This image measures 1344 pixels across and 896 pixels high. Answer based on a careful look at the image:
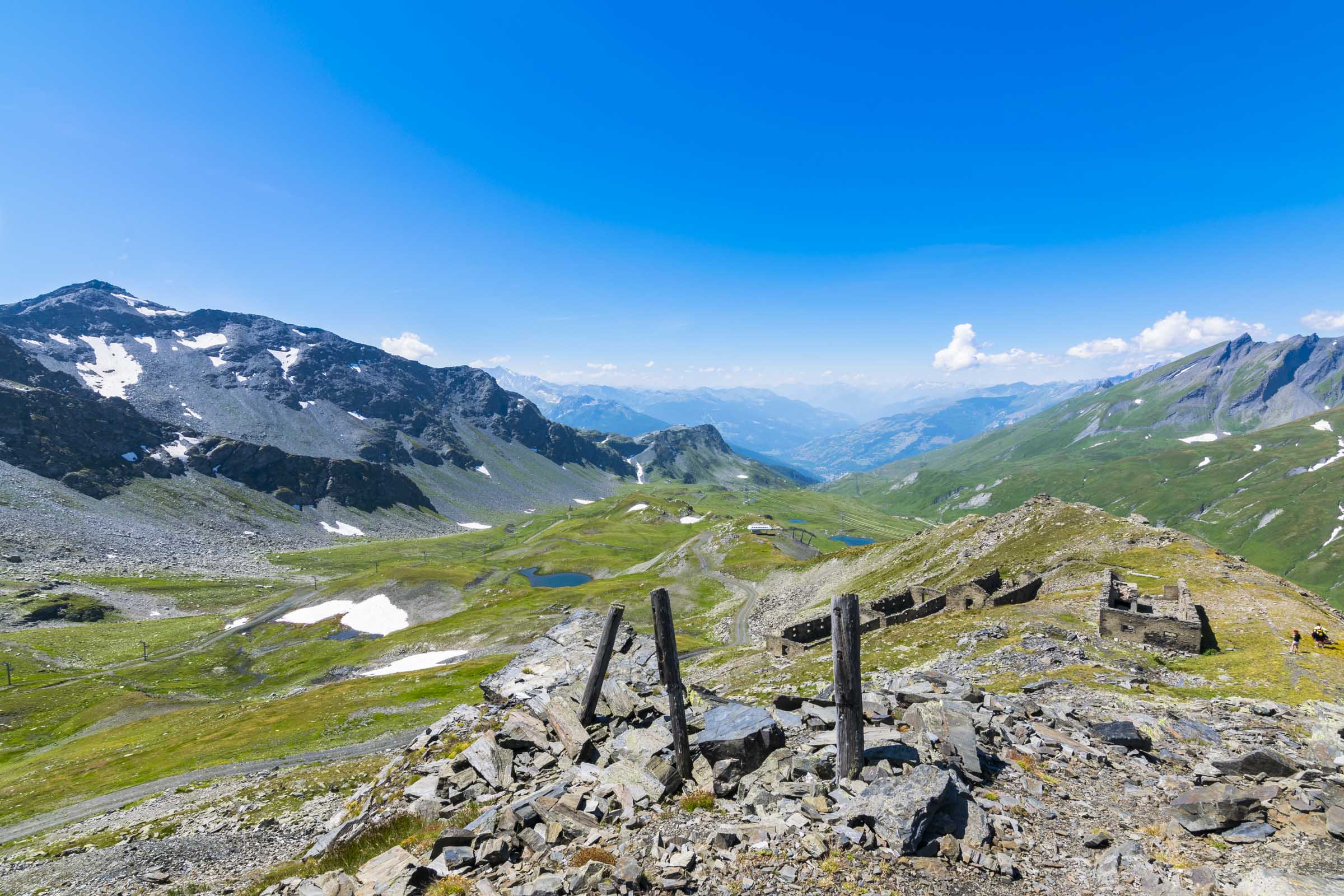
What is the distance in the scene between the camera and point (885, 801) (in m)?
13.4

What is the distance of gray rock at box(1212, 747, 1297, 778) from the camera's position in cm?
1555

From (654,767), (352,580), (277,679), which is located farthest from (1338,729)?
(352,580)

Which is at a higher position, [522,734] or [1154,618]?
[1154,618]

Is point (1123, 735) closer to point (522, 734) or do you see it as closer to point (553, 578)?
point (522, 734)

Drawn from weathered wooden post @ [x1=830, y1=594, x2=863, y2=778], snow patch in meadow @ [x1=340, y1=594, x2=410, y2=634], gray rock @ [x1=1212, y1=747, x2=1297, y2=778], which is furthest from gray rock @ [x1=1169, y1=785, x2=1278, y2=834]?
snow patch in meadow @ [x1=340, y1=594, x2=410, y2=634]

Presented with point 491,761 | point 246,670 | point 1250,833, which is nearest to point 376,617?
point 246,670

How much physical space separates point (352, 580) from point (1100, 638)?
16399cm

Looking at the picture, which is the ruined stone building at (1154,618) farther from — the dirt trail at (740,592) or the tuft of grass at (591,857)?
the dirt trail at (740,592)

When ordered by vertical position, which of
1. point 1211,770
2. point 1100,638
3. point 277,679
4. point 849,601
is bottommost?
point 277,679

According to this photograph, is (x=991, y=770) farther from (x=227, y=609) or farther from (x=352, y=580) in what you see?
Answer: (x=227, y=609)

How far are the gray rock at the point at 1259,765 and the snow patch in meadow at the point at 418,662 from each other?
3720 inches

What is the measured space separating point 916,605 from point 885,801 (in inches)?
1929

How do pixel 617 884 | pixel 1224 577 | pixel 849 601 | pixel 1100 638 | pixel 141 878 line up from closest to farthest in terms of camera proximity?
pixel 617 884
pixel 849 601
pixel 141 878
pixel 1100 638
pixel 1224 577

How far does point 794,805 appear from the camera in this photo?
14.1m
